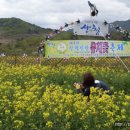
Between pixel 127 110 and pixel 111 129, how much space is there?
0.65 m

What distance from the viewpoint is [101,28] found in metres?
18.2

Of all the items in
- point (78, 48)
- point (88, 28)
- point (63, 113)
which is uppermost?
point (88, 28)

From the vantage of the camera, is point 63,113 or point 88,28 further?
point 88,28

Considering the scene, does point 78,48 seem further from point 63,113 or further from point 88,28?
point 63,113

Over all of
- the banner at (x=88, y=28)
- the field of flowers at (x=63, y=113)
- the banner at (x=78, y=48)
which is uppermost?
the banner at (x=88, y=28)

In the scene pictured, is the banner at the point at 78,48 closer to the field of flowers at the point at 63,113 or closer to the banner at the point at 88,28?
the banner at the point at 88,28

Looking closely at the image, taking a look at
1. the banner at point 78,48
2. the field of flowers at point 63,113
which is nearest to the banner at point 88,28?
the banner at point 78,48

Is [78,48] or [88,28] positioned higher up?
[88,28]

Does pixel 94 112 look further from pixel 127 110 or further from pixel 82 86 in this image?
pixel 82 86

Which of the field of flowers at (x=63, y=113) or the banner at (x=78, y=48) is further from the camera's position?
the banner at (x=78, y=48)

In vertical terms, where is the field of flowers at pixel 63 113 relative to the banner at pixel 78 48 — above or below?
below

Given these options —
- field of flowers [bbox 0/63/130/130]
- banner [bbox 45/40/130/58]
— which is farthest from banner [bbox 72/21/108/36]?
field of flowers [bbox 0/63/130/130]

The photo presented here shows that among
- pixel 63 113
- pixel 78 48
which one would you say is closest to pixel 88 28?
pixel 78 48

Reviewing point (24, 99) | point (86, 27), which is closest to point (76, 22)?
point (86, 27)
